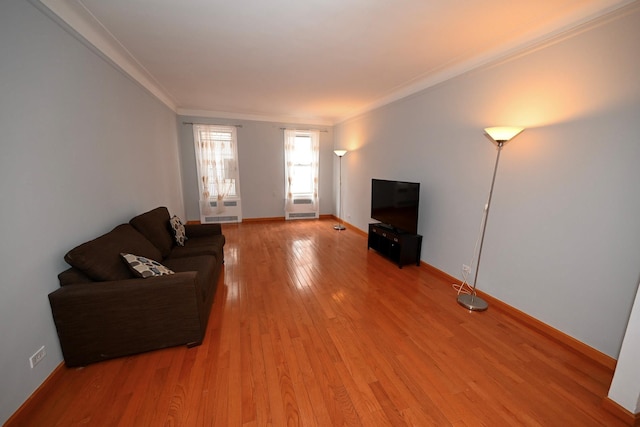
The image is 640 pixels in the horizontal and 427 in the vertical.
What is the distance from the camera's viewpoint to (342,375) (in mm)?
1756

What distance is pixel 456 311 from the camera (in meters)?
2.57

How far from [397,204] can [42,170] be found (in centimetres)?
372

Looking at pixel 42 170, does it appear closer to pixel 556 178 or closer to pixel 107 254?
pixel 107 254

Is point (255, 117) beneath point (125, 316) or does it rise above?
above

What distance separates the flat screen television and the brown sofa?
276cm

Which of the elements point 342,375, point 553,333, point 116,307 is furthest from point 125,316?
point 553,333

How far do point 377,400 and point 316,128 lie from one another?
20.0 feet

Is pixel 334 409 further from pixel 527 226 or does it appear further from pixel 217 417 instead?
pixel 527 226

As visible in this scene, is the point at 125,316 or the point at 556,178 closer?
the point at 125,316

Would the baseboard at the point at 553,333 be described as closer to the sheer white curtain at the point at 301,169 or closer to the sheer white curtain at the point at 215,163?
the sheer white curtain at the point at 301,169

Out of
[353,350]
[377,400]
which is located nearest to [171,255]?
[353,350]

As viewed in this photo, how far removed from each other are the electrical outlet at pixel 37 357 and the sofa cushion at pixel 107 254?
19.2 inches

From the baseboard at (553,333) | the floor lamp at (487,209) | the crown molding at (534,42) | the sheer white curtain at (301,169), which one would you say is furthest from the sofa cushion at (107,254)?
the sheer white curtain at (301,169)

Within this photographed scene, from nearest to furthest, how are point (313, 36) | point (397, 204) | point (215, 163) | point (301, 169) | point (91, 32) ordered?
point (91, 32)
point (313, 36)
point (397, 204)
point (215, 163)
point (301, 169)
